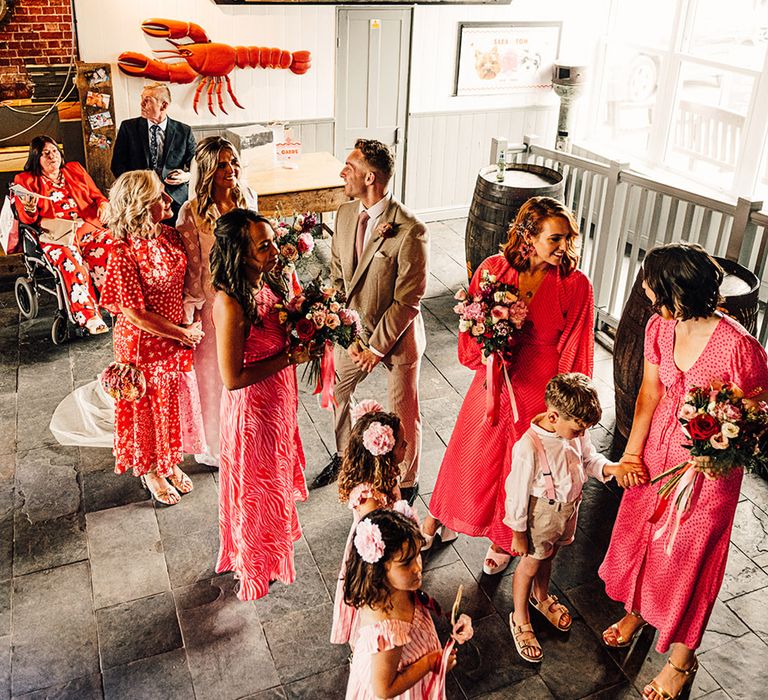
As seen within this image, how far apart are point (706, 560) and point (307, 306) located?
1761mm

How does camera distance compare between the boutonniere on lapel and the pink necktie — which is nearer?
the boutonniere on lapel

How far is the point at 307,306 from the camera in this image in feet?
9.84

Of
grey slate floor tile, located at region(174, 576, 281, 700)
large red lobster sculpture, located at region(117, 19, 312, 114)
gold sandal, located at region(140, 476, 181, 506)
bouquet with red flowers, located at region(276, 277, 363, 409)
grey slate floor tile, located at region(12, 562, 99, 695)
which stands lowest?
grey slate floor tile, located at region(12, 562, 99, 695)

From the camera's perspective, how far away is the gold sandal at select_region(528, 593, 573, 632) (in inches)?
124

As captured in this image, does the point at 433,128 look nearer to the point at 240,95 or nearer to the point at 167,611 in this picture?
the point at 240,95

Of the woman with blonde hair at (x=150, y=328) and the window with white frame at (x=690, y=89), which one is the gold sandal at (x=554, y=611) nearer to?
the woman with blonde hair at (x=150, y=328)

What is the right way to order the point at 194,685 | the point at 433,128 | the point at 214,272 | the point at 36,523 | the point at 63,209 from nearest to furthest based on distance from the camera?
the point at 214,272 → the point at 194,685 → the point at 36,523 → the point at 63,209 → the point at 433,128

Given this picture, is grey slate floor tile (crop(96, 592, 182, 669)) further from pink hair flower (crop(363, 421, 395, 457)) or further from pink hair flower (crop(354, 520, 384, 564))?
pink hair flower (crop(354, 520, 384, 564))

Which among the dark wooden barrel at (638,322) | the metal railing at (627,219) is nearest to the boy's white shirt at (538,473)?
the dark wooden barrel at (638,322)

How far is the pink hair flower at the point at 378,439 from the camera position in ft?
8.35

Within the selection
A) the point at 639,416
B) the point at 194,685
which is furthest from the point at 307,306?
the point at 194,685

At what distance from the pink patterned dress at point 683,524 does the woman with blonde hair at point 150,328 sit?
2.09m

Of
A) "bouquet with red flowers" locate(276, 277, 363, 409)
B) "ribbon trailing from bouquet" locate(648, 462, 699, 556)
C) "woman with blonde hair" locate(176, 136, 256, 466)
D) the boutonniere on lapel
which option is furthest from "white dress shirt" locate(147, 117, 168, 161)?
"ribbon trailing from bouquet" locate(648, 462, 699, 556)

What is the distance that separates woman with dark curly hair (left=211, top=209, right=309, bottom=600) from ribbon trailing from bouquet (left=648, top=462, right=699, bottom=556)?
56.9 inches
